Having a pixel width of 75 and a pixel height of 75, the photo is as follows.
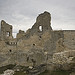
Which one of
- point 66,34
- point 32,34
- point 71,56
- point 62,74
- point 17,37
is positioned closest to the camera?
point 62,74

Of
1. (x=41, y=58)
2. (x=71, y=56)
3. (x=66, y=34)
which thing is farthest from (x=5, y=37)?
(x=71, y=56)

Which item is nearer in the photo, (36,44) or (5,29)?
(36,44)

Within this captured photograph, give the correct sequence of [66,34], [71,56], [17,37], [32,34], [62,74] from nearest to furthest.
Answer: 1. [62,74]
2. [71,56]
3. [66,34]
4. [32,34]
5. [17,37]

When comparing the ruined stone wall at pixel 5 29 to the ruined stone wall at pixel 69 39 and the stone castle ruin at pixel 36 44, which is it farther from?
the ruined stone wall at pixel 69 39

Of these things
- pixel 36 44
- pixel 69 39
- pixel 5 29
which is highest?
pixel 5 29

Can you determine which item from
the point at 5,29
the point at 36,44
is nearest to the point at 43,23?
the point at 36,44

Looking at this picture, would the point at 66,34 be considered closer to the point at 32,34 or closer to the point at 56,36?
the point at 56,36

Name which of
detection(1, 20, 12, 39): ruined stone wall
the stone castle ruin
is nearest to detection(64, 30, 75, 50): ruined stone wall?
the stone castle ruin

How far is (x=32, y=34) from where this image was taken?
34.6 meters

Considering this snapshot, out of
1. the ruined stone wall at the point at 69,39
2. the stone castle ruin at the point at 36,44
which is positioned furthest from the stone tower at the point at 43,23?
the ruined stone wall at the point at 69,39

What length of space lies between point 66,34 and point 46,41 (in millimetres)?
3689

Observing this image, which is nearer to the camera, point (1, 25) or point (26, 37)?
point (26, 37)

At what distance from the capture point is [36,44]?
109ft

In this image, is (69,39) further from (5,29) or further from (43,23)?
(5,29)
